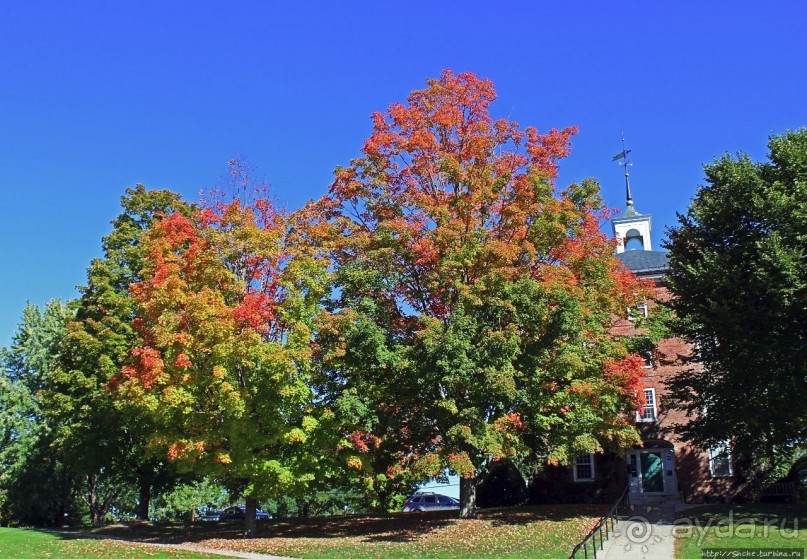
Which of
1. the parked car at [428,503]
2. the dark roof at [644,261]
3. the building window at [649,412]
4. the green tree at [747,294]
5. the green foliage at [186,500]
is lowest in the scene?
the green foliage at [186,500]

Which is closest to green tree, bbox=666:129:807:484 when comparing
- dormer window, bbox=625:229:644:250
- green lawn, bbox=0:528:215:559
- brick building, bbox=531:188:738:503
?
brick building, bbox=531:188:738:503

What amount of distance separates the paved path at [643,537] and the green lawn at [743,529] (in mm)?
328

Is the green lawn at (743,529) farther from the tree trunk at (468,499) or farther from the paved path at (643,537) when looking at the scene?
the tree trunk at (468,499)

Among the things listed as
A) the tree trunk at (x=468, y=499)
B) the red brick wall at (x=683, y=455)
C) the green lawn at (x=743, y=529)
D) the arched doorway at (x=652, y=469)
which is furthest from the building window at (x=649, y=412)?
the tree trunk at (x=468, y=499)

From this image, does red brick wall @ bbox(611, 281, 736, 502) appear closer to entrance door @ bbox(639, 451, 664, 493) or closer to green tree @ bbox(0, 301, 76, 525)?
entrance door @ bbox(639, 451, 664, 493)

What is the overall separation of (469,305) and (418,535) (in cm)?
714

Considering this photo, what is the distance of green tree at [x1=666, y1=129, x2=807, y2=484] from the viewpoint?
19.2 m

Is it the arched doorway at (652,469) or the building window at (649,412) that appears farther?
the building window at (649,412)

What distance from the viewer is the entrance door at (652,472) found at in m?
30.7

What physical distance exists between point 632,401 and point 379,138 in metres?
12.6

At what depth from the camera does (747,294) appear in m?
20.0

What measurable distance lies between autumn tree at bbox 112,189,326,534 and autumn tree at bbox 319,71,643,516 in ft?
4.57

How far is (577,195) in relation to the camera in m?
22.1

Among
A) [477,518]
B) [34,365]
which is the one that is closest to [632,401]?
[477,518]
